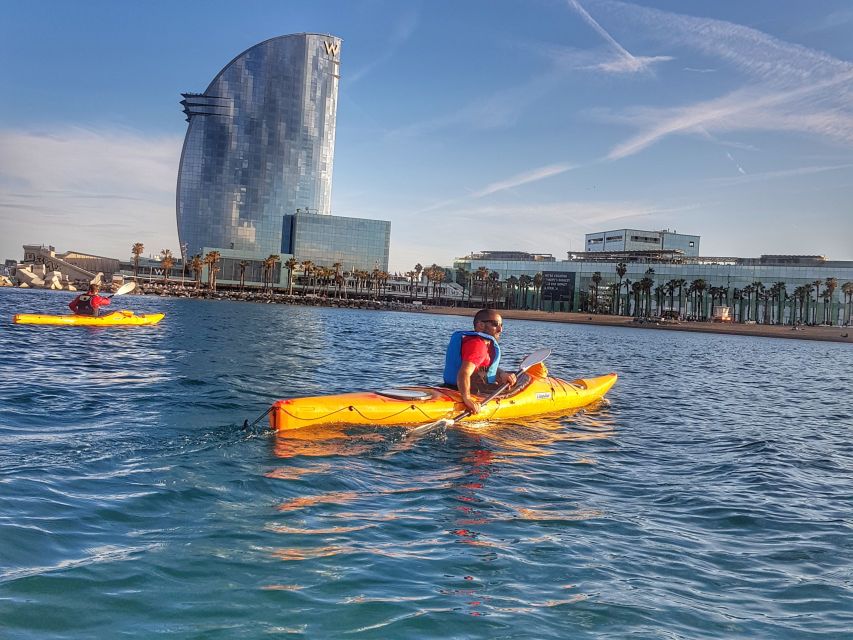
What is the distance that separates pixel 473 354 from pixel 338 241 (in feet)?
541

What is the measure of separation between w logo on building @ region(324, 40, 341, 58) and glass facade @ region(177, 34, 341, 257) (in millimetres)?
582

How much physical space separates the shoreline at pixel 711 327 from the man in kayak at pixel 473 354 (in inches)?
3254

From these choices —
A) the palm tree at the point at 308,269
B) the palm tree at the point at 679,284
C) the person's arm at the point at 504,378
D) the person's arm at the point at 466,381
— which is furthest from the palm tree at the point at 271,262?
the person's arm at the point at 466,381

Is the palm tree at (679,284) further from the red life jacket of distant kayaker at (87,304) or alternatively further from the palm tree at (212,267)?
the red life jacket of distant kayaker at (87,304)

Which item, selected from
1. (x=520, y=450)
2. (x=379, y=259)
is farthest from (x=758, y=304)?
(x=520, y=450)

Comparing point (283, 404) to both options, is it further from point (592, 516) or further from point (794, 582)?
point (794, 582)

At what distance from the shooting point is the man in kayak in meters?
11.3

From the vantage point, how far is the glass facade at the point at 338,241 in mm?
171875

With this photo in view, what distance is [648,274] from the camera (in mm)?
120750

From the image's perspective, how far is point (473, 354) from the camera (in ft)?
37.2

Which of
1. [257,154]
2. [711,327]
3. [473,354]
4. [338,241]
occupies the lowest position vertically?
[711,327]

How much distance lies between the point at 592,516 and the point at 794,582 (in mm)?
2066

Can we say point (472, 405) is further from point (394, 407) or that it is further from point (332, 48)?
point (332, 48)

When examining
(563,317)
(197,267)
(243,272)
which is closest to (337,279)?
(243,272)
